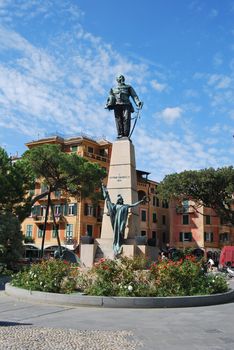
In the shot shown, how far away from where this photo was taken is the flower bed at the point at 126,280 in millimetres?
11562

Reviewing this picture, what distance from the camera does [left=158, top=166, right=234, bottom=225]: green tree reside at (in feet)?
136

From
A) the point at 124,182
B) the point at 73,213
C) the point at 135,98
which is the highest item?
the point at 135,98

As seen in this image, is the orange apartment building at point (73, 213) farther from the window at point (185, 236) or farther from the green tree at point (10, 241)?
the green tree at point (10, 241)

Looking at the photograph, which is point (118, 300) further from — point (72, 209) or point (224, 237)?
point (224, 237)

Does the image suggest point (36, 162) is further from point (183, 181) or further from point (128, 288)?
point (128, 288)

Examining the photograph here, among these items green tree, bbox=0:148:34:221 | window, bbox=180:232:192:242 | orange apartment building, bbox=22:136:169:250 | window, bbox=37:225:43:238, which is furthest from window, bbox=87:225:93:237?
green tree, bbox=0:148:34:221

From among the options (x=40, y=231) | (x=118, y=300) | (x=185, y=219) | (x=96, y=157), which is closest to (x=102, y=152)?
(x=96, y=157)

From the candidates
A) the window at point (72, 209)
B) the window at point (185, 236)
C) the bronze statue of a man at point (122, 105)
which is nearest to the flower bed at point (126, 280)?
the bronze statue of a man at point (122, 105)

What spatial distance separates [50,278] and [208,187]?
32.3m

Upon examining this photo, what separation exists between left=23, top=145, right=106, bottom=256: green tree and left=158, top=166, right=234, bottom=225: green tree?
875 centimetres

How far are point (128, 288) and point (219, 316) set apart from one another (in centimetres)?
256

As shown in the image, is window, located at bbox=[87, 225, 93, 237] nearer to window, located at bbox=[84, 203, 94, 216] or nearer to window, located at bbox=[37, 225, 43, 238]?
window, located at bbox=[84, 203, 94, 216]

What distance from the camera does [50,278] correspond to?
12.2 metres

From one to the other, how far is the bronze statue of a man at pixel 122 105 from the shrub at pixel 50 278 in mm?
8086
